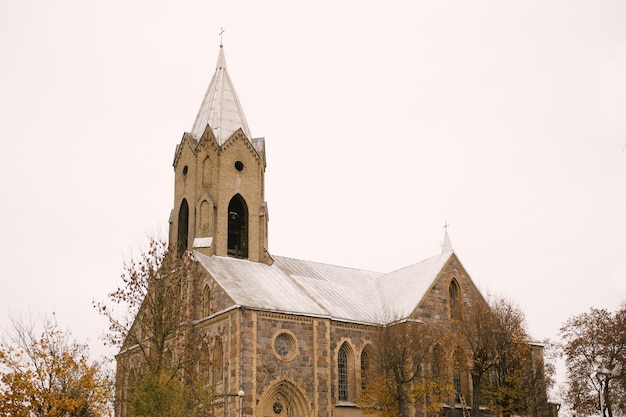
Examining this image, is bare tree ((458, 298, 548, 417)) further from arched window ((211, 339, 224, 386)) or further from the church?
arched window ((211, 339, 224, 386))

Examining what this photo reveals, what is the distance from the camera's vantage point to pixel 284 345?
4494 centimetres

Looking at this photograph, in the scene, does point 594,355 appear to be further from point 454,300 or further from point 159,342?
point 159,342

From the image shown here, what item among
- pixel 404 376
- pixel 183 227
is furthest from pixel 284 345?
pixel 183 227

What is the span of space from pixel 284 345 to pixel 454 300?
1513 centimetres

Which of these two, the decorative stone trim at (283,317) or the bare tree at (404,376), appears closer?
the decorative stone trim at (283,317)

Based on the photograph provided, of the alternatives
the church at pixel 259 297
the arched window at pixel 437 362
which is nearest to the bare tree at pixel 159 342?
the church at pixel 259 297

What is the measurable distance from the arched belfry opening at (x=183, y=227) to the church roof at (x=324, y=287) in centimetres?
410

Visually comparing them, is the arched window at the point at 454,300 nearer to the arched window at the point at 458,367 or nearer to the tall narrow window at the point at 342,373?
the arched window at the point at 458,367

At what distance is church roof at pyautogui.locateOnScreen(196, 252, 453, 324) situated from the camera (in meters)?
46.7

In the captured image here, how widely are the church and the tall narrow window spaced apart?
0.06m

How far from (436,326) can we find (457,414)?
5.87m

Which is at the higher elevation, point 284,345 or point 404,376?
point 284,345

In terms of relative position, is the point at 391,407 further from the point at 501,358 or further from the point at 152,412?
the point at 152,412

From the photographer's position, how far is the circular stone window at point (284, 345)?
44.4m
